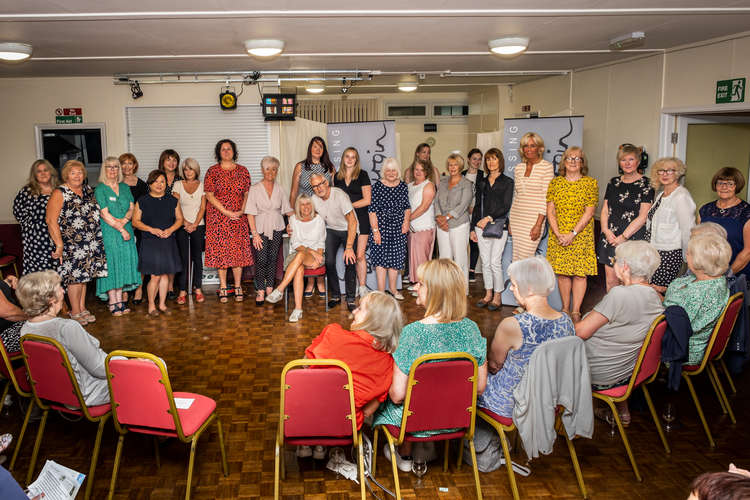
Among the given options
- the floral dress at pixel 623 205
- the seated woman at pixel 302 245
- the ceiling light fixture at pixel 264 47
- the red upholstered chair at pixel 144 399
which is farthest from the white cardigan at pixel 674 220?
the red upholstered chair at pixel 144 399

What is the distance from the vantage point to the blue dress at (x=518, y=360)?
2.68 m

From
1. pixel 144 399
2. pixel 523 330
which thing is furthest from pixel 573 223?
pixel 144 399

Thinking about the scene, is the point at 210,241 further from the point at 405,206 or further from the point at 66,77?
the point at 66,77

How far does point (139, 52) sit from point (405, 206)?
121 inches

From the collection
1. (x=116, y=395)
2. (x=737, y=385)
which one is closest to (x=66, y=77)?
(x=116, y=395)

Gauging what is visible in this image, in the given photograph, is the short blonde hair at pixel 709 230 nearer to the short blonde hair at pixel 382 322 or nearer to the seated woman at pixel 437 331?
the seated woman at pixel 437 331

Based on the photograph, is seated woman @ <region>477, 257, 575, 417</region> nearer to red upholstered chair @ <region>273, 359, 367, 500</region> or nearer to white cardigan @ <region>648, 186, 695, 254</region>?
red upholstered chair @ <region>273, 359, 367, 500</region>

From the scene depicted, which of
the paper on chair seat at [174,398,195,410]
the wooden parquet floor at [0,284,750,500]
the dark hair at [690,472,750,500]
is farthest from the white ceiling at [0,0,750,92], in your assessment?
the dark hair at [690,472,750,500]

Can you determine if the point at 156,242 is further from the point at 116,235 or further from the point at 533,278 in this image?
the point at 533,278

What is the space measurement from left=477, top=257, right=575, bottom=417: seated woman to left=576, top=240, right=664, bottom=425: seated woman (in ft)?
1.29

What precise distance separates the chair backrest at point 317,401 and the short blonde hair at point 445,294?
1.75 feet

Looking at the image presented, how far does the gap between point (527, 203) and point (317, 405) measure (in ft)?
12.7

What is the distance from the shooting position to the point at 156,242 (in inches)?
234

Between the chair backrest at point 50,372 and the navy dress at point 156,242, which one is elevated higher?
the navy dress at point 156,242
